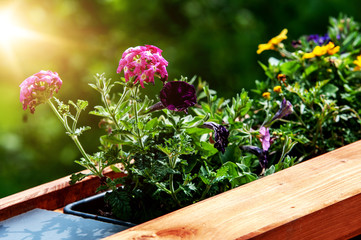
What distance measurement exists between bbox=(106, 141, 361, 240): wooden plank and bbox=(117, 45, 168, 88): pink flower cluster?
0.32 meters

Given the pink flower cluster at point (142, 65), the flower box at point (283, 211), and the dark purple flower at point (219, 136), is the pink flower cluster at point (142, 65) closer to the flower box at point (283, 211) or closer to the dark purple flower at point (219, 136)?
the dark purple flower at point (219, 136)

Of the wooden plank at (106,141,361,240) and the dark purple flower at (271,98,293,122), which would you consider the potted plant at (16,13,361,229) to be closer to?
the dark purple flower at (271,98,293,122)

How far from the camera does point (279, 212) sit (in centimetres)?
108

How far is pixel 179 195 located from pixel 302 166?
33 cm

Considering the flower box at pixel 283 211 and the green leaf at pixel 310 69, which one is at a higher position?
the green leaf at pixel 310 69

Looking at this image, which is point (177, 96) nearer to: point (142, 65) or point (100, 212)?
point (142, 65)

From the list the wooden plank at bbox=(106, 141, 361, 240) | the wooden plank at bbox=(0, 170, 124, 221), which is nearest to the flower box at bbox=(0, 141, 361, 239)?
the wooden plank at bbox=(106, 141, 361, 240)

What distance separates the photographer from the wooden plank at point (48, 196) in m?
1.46

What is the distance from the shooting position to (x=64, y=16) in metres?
3.66

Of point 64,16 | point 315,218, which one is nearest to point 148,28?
point 64,16

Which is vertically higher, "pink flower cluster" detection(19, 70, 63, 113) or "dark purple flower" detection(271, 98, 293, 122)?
"pink flower cluster" detection(19, 70, 63, 113)

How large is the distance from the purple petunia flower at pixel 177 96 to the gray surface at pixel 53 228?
1.06 feet

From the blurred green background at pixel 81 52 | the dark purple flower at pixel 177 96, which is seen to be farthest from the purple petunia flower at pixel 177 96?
the blurred green background at pixel 81 52

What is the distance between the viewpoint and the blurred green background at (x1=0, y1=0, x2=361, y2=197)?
355cm
